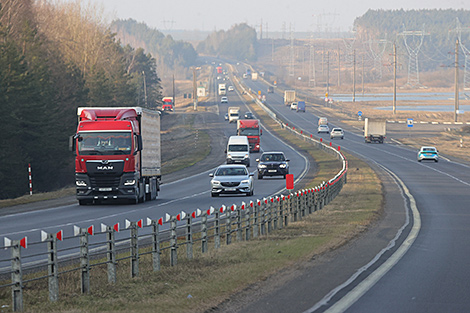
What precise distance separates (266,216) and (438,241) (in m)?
5.02

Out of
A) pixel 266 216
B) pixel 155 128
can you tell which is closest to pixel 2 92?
pixel 155 128

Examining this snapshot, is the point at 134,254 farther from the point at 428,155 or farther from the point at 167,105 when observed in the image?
the point at 167,105

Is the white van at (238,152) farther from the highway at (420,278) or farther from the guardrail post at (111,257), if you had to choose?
the guardrail post at (111,257)

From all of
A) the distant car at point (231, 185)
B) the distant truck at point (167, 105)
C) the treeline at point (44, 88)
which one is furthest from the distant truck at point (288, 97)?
the distant car at point (231, 185)

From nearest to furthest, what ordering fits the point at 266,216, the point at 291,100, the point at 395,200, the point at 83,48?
the point at 266,216 → the point at 395,200 → the point at 83,48 → the point at 291,100

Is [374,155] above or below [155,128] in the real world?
below

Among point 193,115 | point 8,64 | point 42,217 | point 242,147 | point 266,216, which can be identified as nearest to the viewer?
point 266,216

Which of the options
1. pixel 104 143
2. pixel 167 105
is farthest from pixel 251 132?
pixel 167 105

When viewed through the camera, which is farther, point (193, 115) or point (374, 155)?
point (193, 115)

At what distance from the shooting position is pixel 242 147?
65.3 metres

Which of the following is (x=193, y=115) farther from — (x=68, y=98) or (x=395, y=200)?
(x=395, y=200)

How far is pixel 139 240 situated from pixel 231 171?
57.9ft

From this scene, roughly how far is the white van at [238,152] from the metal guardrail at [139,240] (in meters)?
29.7

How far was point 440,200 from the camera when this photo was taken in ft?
116
